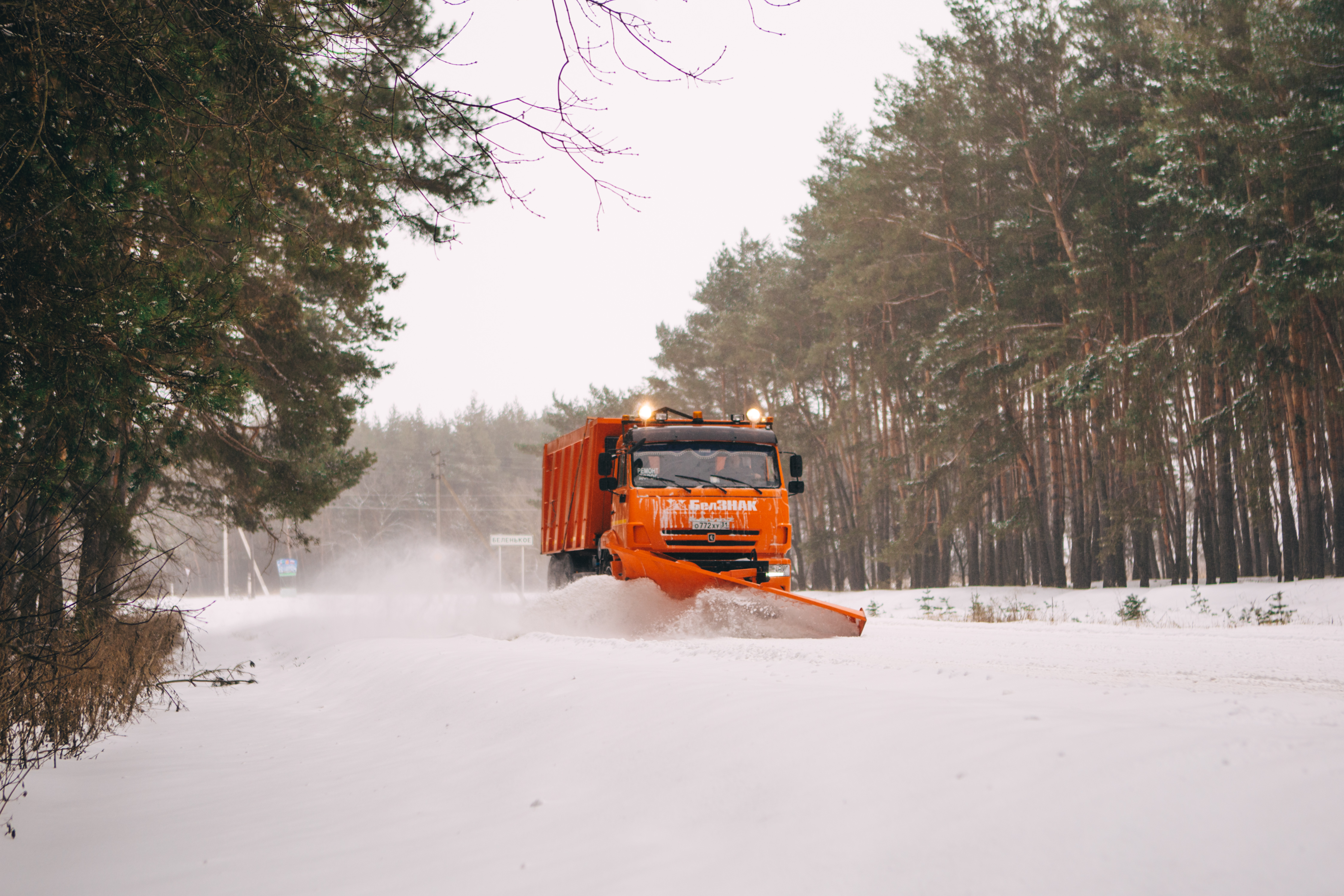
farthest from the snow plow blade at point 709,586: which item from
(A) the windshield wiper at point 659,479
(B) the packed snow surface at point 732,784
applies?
(B) the packed snow surface at point 732,784

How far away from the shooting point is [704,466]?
14.7m

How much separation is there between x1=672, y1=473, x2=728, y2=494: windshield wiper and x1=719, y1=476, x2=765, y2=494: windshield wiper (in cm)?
16

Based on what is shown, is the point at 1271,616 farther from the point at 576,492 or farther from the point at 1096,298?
the point at 1096,298

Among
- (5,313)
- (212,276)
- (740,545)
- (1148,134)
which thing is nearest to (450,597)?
(740,545)

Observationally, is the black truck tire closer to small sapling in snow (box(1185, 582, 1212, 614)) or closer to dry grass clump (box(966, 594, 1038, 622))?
dry grass clump (box(966, 594, 1038, 622))

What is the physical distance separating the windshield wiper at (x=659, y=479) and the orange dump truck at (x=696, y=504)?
13 millimetres

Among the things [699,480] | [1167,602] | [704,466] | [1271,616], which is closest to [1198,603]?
[1167,602]

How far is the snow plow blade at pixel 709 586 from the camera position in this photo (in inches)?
483

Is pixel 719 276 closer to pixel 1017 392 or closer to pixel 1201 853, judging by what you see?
pixel 1017 392

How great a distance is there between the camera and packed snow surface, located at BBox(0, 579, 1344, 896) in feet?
10.6

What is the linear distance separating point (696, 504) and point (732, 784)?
32.4 feet

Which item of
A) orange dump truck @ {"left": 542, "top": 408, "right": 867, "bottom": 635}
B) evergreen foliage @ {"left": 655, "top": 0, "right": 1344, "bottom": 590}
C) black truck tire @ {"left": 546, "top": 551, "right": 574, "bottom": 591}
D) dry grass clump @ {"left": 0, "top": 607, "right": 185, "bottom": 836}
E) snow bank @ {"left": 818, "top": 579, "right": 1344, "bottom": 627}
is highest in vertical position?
evergreen foliage @ {"left": 655, "top": 0, "right": 1344, "bottom": 590}

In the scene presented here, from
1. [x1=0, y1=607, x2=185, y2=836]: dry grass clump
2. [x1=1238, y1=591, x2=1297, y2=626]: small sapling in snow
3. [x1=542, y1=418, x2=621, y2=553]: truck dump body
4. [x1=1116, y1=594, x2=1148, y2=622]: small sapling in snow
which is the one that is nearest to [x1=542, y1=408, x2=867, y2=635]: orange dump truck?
[x1=542, y1=418, x2=621, y2=553]: truck dump body

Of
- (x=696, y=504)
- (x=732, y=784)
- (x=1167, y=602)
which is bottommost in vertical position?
(x=1167, y=602)
